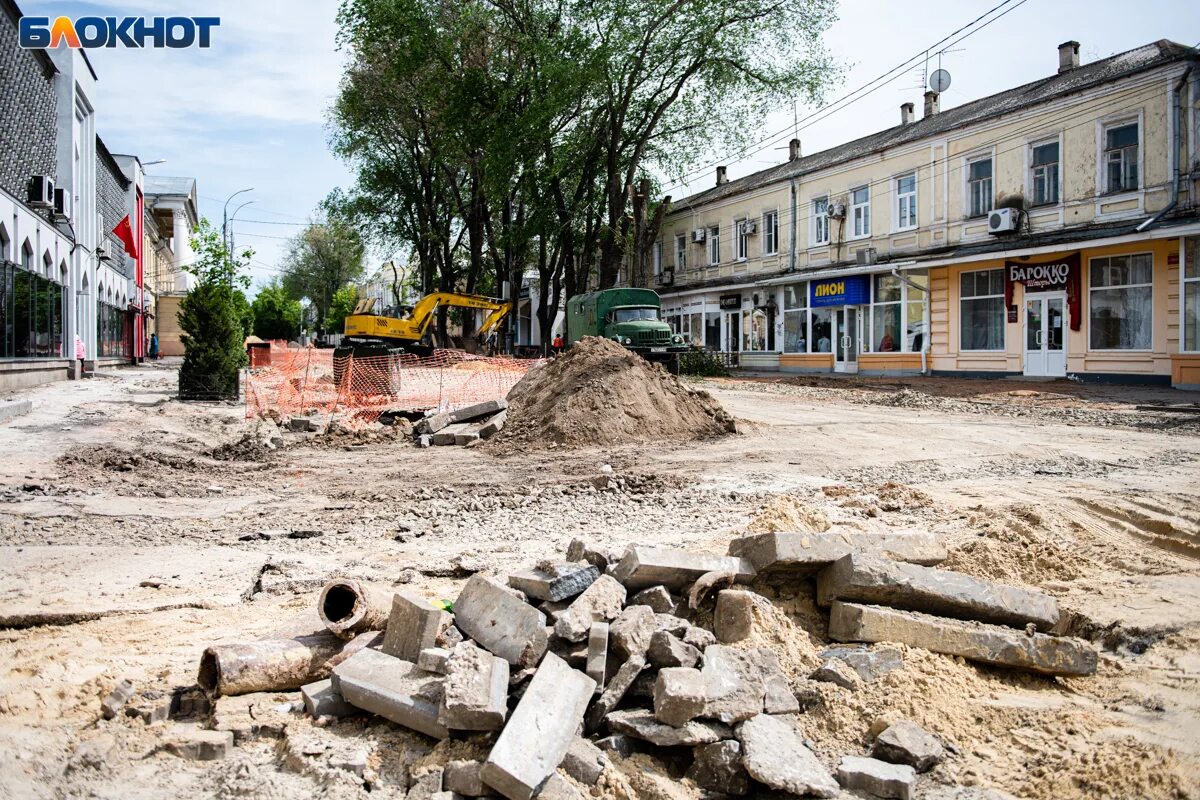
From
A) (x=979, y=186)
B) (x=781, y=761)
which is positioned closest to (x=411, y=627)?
(x=781, y=761)

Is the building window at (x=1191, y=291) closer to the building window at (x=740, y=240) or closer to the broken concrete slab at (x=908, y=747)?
the building window at (x=740, y=240)

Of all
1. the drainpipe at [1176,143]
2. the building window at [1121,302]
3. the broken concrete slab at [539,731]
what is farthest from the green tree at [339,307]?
the broken concrete slab at [539,731]

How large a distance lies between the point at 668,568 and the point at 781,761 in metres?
1.30

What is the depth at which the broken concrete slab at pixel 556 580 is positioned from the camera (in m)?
4.66

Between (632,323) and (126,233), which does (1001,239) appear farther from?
(126,233)

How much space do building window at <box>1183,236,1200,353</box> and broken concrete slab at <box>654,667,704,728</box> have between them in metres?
20.7

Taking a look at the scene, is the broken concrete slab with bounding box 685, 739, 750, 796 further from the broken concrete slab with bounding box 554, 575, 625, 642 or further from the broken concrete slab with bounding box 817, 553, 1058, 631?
the broken concrete slab with bounding box 817, 553, 1058, 631

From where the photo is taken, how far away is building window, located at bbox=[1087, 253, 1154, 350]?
70.2 ft

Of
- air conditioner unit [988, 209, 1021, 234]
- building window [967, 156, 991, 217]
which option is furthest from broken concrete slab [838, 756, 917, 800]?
building window [967, 156, 991, 217]

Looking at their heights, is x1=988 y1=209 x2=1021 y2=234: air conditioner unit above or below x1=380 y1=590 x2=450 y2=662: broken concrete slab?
above

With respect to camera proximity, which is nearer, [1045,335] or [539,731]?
[539,731]

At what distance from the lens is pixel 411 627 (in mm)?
4391

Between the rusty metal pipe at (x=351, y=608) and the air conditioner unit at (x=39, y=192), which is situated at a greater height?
the air conditioner unit at (x=39, y=192)

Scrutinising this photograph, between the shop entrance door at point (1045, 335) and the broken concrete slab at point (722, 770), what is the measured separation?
22.9 m
